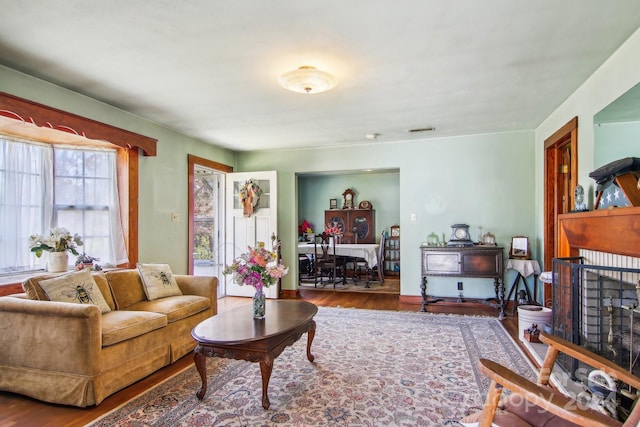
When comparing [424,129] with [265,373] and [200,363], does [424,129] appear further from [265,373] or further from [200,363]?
[200,363]

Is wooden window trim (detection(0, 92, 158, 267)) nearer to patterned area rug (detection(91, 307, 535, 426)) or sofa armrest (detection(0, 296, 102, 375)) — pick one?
sofa armrest (detection(0, 296, 102, 375))

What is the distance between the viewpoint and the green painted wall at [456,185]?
4816 mm

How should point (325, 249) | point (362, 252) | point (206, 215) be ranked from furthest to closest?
point (206, 215)
point (362, 252)
point (325, 249)

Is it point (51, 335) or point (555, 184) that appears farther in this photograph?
point (555, 184)

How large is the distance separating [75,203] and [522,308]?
4.78 m

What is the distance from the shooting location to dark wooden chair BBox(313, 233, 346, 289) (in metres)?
6.60

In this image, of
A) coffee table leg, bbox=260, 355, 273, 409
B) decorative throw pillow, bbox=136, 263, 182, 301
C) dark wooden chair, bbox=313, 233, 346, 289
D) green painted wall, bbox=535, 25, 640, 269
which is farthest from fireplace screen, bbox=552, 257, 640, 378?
dark wooden chair, bbox=313, 233, 346, 289

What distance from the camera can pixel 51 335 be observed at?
7.59 feet

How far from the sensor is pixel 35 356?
2352 mm

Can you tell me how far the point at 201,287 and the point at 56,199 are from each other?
1.79m

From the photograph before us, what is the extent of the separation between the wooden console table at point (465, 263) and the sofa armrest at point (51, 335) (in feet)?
12.3

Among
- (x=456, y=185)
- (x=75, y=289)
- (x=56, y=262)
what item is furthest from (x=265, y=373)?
(x=456, y=185)

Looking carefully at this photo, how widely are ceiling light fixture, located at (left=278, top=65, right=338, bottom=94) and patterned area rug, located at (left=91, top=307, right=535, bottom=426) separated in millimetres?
2257

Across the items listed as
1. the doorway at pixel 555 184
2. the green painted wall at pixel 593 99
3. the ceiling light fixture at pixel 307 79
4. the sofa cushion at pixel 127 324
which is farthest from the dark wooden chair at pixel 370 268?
the sofa cushion at pixel 127 324
